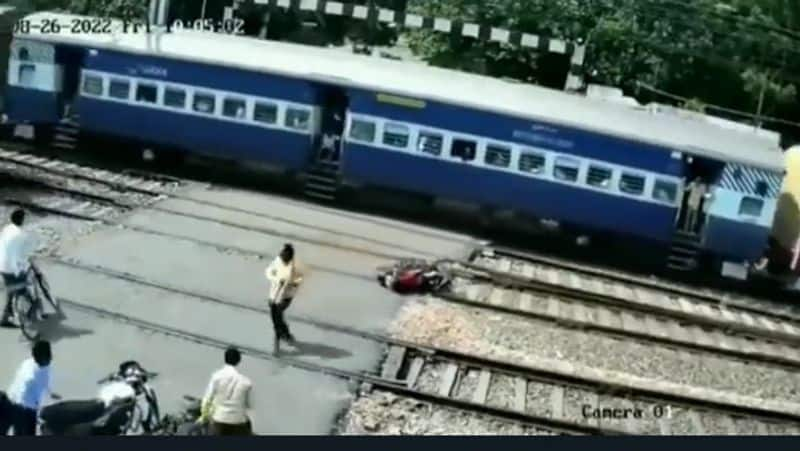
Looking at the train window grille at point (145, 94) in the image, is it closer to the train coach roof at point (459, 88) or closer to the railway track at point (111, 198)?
the train coach roof at point (459, 88)

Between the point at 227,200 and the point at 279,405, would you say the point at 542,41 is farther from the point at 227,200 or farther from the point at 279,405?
the point at 279,405

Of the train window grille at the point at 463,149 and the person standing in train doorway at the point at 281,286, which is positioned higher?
the train window grille at the point at 463,149

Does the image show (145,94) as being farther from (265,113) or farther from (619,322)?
(619,322)

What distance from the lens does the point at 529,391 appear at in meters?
6.51

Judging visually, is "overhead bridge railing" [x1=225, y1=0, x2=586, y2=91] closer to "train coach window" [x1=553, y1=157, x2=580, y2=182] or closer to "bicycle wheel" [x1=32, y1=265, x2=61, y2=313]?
"train coach window" [x1=553, y1=157, x2=580, y2=182]

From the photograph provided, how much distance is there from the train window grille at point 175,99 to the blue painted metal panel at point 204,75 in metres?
0.10

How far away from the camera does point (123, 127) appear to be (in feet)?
27.7

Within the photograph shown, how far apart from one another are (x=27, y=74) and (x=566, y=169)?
3.64 m

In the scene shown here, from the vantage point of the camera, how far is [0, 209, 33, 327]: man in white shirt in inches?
239

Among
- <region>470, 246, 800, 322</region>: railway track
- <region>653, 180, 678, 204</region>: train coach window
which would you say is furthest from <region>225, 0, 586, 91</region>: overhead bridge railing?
<region>470, 246, 800, 322</region>: railway track

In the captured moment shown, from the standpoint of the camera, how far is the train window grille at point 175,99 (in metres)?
8.51

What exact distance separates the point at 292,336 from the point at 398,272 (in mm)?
907

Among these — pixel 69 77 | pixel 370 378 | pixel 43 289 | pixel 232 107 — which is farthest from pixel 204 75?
pixel 370 378

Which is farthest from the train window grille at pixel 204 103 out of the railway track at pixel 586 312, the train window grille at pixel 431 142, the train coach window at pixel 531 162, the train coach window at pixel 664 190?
the train coach window at pixel 664 190
